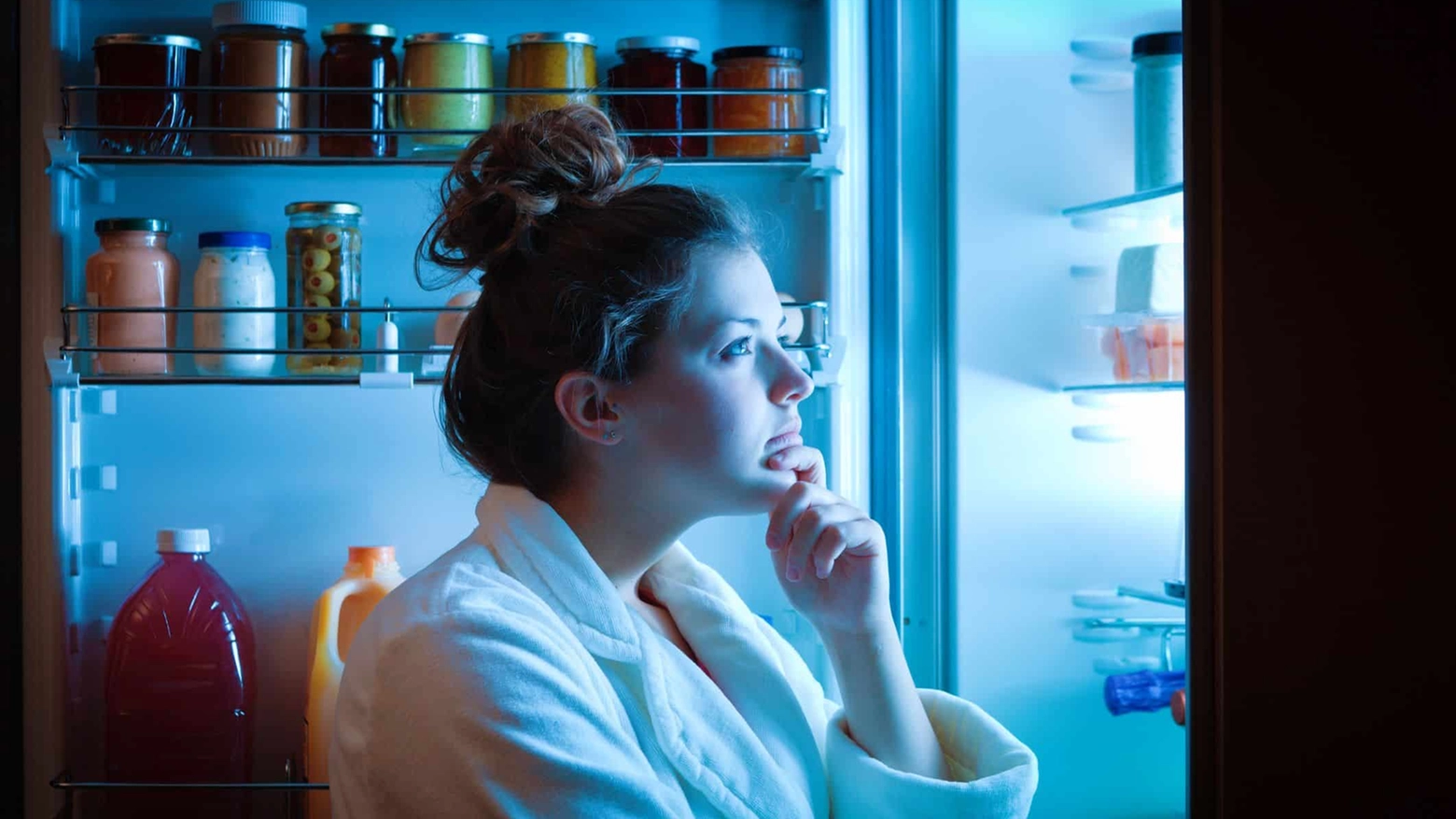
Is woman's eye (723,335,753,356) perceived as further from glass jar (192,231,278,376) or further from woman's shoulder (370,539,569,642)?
glass jar (192,231,278,376)

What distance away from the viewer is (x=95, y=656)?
162 cm

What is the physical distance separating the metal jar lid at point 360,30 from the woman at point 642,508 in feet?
1.70

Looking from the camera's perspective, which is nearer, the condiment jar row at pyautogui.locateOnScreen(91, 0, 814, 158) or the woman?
the woman

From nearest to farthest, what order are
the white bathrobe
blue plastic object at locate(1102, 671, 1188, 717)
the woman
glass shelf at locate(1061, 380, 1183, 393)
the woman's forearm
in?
the white bathrobe → the woman → the woman's forearm → glass shelf at locate(1061, 380, 1183, 393) → blue plastic object at locate(1102, 671, 1188, 717)

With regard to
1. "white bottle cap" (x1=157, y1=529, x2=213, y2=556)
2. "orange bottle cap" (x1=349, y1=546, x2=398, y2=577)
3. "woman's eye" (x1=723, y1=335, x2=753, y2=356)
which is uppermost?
"woman's eye" (x1=723, y1=335, x2=753, y2=356)

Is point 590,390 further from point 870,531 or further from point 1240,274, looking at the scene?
point 1240,274

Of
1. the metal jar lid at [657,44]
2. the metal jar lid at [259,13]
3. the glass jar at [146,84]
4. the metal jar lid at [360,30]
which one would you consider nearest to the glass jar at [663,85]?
the metal jar lid at [657,44]

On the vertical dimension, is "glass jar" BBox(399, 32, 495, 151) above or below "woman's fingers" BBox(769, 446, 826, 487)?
above

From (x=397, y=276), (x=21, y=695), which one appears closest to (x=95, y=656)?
(x=21, y=695)

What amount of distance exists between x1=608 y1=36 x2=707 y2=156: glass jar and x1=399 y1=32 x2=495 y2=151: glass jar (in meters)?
0.19

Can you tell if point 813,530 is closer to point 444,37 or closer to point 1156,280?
point 1156,280

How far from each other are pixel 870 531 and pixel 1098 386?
0.47 meters

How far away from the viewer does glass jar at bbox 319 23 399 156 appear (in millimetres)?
1555

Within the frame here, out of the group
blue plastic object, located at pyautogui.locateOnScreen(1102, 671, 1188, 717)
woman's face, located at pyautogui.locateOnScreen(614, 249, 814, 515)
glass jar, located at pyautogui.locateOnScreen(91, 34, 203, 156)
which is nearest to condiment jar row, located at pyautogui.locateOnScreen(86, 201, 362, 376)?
glass jar, located at pyautogui.locateOnScreen(91, 34, 203, 156)
